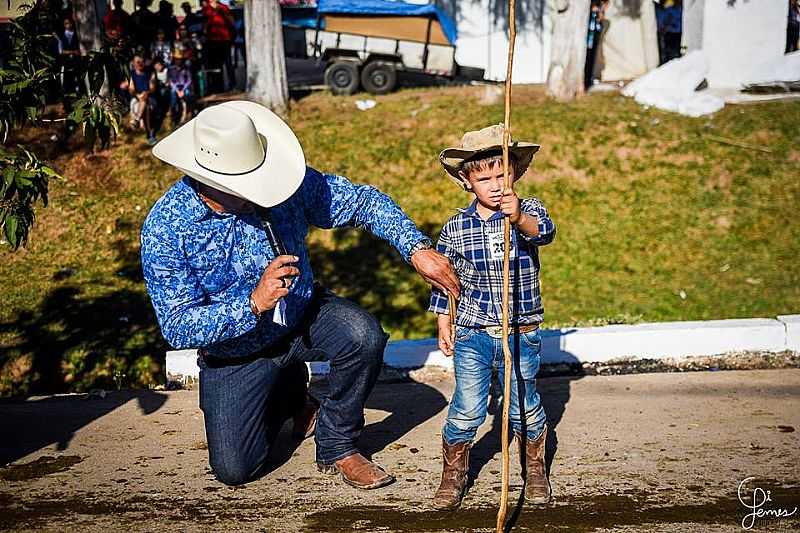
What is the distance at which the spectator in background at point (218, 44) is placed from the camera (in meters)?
13.9

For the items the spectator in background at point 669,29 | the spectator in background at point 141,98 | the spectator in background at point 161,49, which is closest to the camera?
the spectator in background at point 141,98

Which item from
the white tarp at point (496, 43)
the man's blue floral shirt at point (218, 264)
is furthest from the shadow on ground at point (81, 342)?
the white tarp at point (496, 43)

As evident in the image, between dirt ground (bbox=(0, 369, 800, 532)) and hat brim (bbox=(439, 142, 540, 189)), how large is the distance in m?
1.44

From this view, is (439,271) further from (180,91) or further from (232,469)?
(180,91)

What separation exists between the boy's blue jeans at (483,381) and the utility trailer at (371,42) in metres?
9.93

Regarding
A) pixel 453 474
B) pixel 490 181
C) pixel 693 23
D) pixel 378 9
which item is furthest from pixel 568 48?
pixel 453 474

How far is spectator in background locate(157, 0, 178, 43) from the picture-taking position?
13.5 metres

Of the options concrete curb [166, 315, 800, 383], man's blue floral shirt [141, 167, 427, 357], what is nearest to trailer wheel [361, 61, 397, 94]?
concrete curb [166, 315, 800, 383]

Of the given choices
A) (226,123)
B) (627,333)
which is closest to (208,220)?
(226,123)

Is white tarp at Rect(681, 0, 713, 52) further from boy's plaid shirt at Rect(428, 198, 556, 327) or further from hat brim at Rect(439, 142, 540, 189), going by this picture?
boy's plaid shirt at Rect(428, 198, 556, 327)

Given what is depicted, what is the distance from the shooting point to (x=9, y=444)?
488 cm

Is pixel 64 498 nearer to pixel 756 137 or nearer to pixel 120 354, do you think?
pixel 120 354

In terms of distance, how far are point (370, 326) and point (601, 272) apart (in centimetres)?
508

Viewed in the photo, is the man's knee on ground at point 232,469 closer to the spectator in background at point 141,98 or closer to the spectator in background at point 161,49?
the spectator in background at point 141,98
